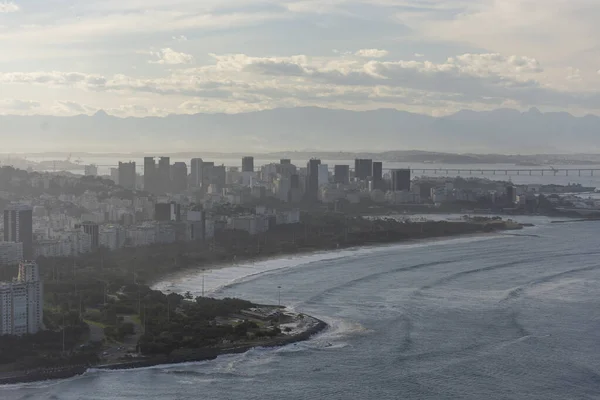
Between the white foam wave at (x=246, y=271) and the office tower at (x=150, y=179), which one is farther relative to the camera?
the office tower at (x=150, y=179)

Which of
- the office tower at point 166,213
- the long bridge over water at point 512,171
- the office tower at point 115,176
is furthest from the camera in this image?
the long bridge over water at point 512,171

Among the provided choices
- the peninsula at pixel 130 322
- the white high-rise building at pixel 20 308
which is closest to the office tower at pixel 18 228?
the peninsula at pixel 130 322

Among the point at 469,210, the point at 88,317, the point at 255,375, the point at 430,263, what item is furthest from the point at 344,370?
the point at 469,210

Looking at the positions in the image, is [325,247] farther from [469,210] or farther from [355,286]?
[469,210]

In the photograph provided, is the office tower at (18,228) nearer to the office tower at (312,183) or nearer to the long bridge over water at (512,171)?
the office tower at (312,183)

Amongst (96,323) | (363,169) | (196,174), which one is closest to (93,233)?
(96,323)

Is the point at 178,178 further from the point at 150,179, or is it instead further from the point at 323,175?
the point at 323,175

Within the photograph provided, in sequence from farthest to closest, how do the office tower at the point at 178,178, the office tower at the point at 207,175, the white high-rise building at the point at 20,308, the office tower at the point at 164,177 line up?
the office tower at the point at 207,175 < the office tower at the point at 178,178 < the office tower at the point at 164,177 < the white high-rise building at the point at 20,308
